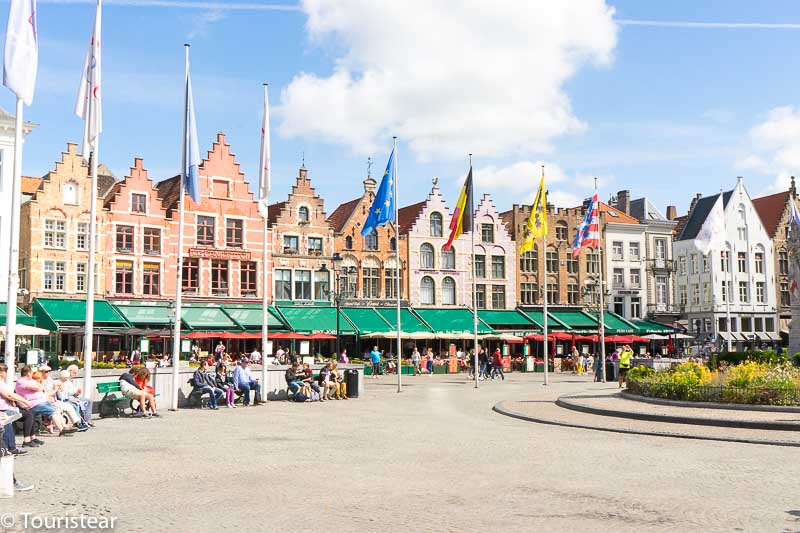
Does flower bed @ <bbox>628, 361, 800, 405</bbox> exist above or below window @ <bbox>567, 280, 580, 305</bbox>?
below

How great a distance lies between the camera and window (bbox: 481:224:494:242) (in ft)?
204

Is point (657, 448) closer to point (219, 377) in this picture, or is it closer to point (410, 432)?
point (410, 432)

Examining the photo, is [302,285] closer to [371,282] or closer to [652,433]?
[371,282]

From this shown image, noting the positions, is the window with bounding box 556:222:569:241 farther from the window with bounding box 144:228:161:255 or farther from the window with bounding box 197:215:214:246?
the window with bounding box 144:228:161:255

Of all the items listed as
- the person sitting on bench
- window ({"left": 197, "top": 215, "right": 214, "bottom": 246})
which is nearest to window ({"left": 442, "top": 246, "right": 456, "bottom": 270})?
window ({"left": 197, "top": 215, "right": 214, "bottom": 246})

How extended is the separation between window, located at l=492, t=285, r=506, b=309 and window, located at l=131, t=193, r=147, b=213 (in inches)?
1000

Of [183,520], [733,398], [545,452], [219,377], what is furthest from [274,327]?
[183,520]

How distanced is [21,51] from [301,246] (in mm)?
38829

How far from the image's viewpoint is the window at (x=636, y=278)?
6725 cm

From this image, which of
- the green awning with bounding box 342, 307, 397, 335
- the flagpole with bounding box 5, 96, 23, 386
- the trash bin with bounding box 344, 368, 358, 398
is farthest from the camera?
the green awning with bounding box 342, 307, 397, 335

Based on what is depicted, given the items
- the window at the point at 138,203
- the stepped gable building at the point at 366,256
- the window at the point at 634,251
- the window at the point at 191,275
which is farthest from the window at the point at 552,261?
the window at the point at 138,203

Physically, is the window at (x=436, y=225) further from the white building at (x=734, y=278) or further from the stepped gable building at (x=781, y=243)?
the stepped gable building at (x=781, y=243)

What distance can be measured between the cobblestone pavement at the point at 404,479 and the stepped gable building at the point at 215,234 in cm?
3287

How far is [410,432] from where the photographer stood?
55.8 ft
